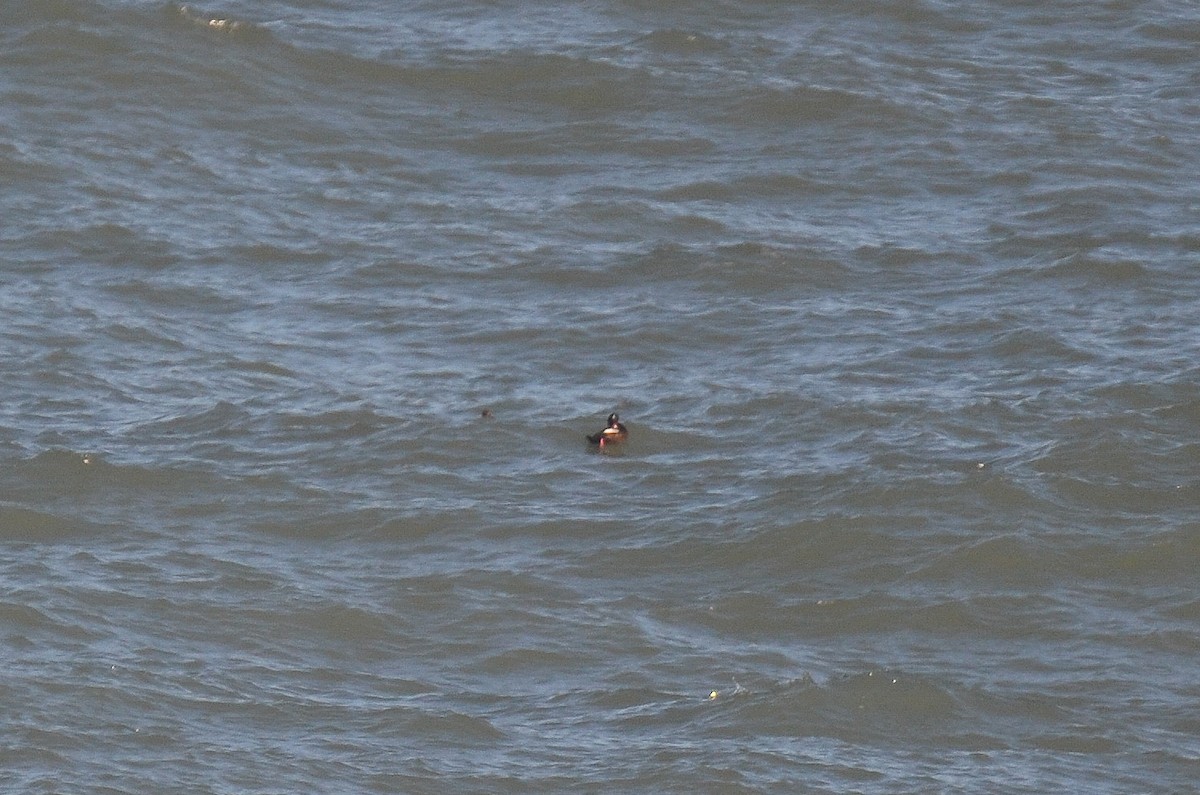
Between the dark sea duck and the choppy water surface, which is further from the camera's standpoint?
the dark sea duck

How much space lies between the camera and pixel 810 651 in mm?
12539

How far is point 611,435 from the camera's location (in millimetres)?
15141

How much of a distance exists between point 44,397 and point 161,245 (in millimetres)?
3047

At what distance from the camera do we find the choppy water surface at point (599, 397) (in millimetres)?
11578

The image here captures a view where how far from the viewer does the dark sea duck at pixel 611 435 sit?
15.1 m

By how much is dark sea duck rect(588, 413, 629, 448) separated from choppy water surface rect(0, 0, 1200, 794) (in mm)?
120

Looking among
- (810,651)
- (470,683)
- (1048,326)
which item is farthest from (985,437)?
(470,683)

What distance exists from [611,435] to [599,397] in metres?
0.96

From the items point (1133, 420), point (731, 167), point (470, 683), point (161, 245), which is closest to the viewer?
point (470, 683)

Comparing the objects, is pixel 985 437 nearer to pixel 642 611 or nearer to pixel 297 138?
pixel 642 611

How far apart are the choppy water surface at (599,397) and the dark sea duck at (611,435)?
0.12 meters

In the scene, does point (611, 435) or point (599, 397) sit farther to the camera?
point (599, 397)

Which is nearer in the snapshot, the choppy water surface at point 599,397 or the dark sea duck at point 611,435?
the choppy water surface at point 599,397

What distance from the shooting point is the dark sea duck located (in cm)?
1512
